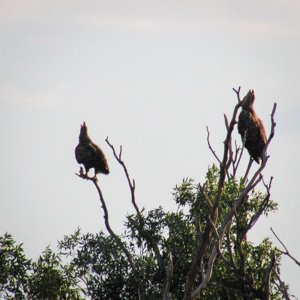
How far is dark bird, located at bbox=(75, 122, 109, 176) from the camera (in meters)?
Answer: 20.7

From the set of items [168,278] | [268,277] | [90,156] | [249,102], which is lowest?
[168,278]

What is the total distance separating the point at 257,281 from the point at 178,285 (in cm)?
230

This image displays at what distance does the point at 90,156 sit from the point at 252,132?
4.84 metres

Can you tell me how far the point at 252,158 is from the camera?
19.6 meters

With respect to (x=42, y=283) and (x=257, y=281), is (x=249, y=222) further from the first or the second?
(x=42, y=283)

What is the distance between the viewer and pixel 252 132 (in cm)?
1964

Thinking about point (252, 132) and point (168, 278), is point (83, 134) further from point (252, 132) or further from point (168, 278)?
point (168, 278)

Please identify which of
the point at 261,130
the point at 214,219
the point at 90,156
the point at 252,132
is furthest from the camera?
the point at 90,156

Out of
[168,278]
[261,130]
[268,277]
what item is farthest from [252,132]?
[168,278]

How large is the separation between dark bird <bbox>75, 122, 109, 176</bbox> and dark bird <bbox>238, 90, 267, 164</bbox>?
4.15 metres

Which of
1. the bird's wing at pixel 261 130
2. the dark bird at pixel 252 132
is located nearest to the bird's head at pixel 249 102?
the dark bird at pixel 252 132

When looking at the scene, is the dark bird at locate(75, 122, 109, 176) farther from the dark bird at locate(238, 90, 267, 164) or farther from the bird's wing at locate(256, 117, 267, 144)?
the bird's wing at locate(256, 117, 267, 144)

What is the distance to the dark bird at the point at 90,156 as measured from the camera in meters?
20.7

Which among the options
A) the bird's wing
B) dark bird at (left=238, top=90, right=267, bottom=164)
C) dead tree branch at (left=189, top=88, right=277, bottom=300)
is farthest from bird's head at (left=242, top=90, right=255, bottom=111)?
dead tree branch at (left=189, top=88, right=277, bottom=300)
